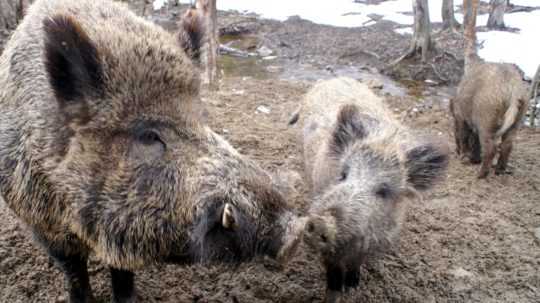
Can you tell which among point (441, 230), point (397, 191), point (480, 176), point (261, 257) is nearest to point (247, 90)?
point (480, 176)

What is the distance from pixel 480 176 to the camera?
5445 millimetres

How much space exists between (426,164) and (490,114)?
2.19 meters

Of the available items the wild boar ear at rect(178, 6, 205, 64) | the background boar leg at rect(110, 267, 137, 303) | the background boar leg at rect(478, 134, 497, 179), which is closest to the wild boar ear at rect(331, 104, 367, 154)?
the wild boar ear at rect(178, 6, 205, 64)

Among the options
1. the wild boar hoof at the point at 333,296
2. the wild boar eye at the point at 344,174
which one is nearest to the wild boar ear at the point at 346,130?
the wild boar eye at the point at 344,174

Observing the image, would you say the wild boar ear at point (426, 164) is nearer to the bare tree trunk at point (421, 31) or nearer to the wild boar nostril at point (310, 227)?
the wild boar nostril at point (310, 227)

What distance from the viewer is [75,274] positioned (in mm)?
2818

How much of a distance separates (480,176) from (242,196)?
422 centimetres

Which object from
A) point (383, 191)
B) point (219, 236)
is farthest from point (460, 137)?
point (219, 236)

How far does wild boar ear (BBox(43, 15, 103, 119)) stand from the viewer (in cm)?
209

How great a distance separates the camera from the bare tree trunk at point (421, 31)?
34.2 feet

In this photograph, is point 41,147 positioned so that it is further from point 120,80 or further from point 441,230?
point 441,230

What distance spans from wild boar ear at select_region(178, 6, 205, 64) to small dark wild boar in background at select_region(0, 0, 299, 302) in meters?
0.26

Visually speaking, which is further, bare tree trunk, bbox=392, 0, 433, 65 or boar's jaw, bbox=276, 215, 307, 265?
bare tree trunk, bbox=392, 0, 433, 65

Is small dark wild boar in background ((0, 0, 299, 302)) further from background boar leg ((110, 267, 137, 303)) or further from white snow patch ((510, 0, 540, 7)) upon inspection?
white snow patch ((510, 0, 540, 7))
